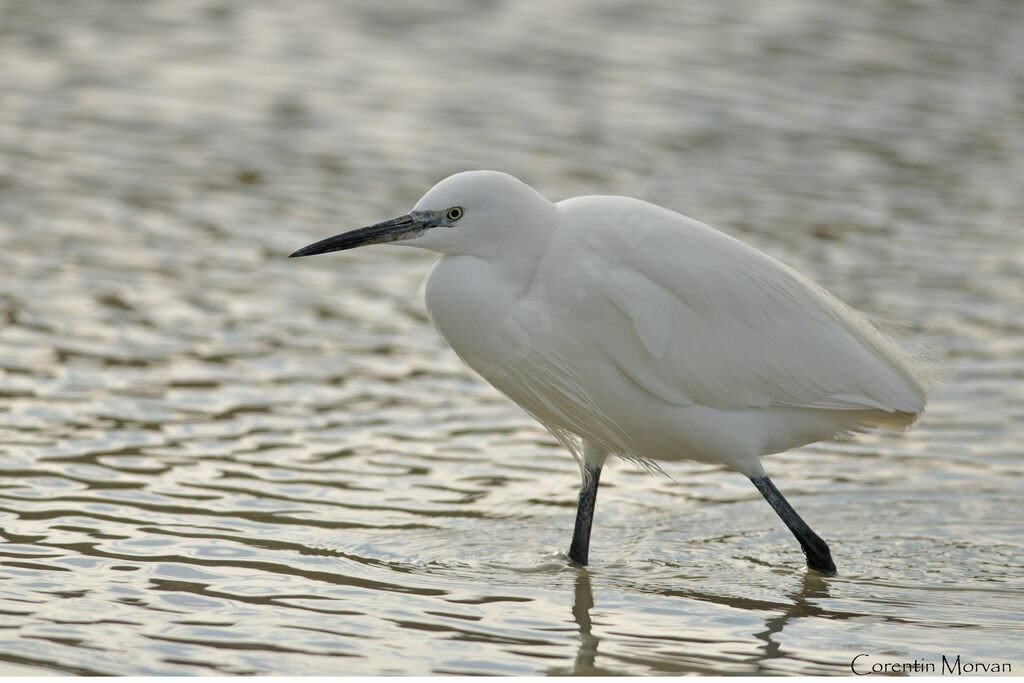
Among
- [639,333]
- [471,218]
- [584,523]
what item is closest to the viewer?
[471,218]

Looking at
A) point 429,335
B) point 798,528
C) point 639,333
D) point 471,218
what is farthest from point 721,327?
point 429,335

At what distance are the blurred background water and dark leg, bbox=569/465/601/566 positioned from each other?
0.11 metres

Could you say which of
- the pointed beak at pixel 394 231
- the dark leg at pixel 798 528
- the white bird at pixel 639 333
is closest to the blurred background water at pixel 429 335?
the dark leg at pixel 798 528

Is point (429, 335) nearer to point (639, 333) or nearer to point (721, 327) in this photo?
point (721, 327)

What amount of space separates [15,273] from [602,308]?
4283 mm

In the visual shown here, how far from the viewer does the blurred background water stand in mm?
4633

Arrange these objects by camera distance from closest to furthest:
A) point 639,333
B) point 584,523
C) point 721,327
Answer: point 639,333 < point 721,327 < point 584,523

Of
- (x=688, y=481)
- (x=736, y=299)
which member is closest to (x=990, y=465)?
(x=688, y=481)

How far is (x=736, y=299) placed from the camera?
508 cm

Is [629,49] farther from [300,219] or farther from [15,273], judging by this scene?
[15,273]

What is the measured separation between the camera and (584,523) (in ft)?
17.2

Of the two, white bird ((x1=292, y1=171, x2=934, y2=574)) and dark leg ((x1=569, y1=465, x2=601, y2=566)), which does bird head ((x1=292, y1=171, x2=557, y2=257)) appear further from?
dark leg ((x1=569, y1=465, x2=601, y2=566))

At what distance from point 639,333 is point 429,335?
2.93 m

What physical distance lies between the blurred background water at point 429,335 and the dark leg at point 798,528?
0.09m
